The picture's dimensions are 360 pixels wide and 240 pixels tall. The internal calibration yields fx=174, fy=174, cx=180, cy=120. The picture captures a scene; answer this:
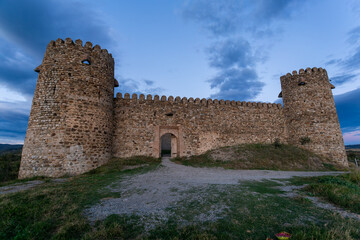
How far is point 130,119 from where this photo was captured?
13531 mm

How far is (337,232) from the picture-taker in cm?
261

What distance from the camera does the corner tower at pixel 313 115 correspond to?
49.5 ft

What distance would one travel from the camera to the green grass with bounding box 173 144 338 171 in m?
12.3

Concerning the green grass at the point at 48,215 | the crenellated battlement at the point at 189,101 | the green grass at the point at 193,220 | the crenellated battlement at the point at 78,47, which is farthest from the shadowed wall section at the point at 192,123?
the green grass at the point at 193,220

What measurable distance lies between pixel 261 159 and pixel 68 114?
43.1ft

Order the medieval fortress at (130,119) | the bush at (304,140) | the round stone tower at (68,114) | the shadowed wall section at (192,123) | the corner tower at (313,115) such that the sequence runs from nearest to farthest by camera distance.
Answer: the round stone tower at (68,114), the medieval fortress at (130,119), the shadowed wall section at (192,123), the corner tower at (313,115), the bush at (304,140)

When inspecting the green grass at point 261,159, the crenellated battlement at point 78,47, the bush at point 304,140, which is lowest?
the green grass at point 261,159

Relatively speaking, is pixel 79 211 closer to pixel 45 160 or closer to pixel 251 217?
pixel 251 217

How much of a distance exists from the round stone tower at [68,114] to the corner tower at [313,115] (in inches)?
644

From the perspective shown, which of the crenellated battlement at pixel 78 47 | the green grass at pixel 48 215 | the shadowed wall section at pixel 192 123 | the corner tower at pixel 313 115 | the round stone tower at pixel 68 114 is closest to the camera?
the green grass at pixel 48 215

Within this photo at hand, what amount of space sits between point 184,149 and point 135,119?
466 centimetres

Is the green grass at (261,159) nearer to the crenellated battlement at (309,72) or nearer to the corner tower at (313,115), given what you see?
the corner tower at (313,115)

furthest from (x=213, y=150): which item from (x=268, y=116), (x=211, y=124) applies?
(x=268, y=116)

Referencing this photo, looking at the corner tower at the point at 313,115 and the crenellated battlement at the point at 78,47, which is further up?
the crenellated battlement at the point at 78,47
